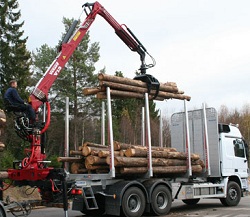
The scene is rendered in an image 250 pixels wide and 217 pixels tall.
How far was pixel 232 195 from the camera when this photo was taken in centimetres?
1622

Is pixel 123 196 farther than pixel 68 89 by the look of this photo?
No

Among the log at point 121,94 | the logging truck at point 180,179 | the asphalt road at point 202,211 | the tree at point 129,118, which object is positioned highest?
the tree at point 129,118

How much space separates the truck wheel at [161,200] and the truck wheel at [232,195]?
3.29m

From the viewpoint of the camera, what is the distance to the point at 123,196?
40.7ft

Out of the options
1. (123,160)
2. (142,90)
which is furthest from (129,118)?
(123,160)

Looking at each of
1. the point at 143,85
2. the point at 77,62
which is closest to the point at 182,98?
A: the point at 143,85

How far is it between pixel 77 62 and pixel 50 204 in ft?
98.0

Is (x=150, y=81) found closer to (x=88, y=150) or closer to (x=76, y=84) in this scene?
(x=88, y=150)

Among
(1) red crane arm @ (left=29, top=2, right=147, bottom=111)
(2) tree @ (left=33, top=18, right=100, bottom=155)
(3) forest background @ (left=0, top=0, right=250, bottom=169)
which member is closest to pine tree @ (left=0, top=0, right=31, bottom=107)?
(3) forest background @ (left=0, top=0, right=250, bottom=169)

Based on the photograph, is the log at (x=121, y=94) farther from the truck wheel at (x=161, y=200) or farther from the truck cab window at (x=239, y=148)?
the truck cab window at (x=239, y=148)

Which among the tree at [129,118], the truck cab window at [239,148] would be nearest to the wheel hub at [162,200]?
the truck cab window at [239,148]

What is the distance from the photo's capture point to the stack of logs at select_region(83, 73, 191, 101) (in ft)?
42.7

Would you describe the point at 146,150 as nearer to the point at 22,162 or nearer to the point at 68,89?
the point at 22,162

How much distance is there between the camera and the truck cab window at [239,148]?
16500mm
